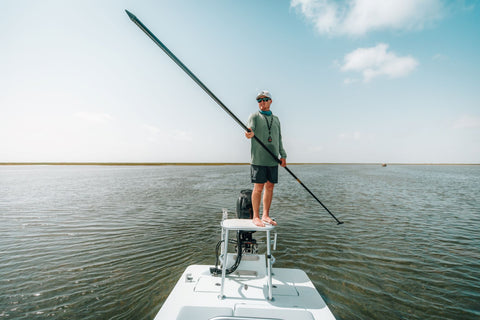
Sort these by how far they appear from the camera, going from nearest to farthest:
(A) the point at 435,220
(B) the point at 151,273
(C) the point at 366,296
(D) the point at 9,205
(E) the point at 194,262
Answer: (C) the point at 366,296 → (B) the point at 151,273 → (E) the point at 194,262 → (A) the point at 435,220 → (D) the point at 9,205

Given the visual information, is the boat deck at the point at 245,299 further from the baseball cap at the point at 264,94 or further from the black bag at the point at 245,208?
the baseball cap at the point at 264,94

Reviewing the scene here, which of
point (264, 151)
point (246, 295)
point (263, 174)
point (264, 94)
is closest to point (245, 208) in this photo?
point (263, 174)

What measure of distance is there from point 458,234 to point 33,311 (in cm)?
1379

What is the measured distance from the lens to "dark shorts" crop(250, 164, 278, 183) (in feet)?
14.2

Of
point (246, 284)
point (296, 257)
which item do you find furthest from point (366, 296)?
point (246, 284)

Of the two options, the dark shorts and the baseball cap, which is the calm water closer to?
the dark shorts

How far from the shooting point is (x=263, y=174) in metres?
4.36

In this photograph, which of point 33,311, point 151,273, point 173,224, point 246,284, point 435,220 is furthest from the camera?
point 435,220

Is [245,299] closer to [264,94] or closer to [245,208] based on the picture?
[245,208]

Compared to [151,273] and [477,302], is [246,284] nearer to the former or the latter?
[151,273]

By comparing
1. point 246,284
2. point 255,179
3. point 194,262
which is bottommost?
point 194,262

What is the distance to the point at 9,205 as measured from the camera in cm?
1348

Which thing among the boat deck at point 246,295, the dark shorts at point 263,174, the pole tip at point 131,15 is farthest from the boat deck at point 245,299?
the pole tip at point 131,15

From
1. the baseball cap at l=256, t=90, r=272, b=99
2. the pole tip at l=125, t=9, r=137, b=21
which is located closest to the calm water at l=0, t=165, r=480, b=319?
the baseball cap at l=256, t=90, r=272, b=99
